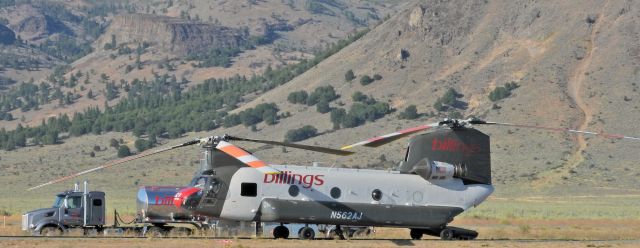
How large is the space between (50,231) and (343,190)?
1330cm

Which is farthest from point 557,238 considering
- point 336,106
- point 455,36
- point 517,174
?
point 455,36

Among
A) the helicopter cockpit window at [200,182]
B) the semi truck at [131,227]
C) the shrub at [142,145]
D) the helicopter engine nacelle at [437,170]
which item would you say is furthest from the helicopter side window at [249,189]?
the shrub at [142,145]

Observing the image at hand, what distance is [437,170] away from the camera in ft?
158

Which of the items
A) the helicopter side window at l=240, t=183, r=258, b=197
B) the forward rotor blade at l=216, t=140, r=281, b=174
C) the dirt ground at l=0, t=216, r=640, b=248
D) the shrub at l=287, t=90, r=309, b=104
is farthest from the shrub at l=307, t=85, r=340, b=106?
the forward rotor blade at l=216, t=140, r=281, b=174

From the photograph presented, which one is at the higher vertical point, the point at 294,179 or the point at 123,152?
the point at 294,179

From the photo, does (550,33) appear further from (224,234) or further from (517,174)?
(224,234)

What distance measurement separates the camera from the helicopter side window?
152ft

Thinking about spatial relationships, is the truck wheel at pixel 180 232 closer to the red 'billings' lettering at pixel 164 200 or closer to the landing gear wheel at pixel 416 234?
the red 'billings' lettering at pixel 164 200

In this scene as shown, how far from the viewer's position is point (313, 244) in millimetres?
44500

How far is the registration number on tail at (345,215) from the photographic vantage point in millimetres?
46906

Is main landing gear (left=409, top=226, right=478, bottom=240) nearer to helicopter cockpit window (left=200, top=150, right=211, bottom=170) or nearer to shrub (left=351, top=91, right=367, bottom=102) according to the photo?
helicopter cockpit window (left=200, top=150, right=211, bottom=170)

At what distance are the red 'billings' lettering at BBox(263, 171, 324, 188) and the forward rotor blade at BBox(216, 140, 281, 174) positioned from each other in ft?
1.61

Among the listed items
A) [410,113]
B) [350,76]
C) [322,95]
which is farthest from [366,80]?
[410,113]

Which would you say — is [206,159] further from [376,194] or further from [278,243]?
[376,194]
